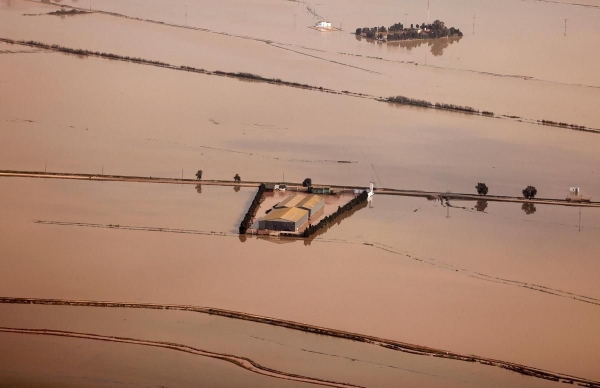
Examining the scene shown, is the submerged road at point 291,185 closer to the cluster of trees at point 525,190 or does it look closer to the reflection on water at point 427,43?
the cluster of trees at point 525,190

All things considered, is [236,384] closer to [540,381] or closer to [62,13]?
[540,381]

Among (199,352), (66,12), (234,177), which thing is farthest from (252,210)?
(66,12)

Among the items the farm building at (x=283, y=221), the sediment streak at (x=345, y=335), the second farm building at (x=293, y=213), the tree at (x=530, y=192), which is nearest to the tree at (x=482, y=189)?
the tree at (x=530, y=192)

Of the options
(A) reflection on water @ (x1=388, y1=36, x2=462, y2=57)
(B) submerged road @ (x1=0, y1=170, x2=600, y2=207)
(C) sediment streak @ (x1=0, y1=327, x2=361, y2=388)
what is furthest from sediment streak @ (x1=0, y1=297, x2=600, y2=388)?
(A) reflection on water @ (x1=388, y1=36, x2=462, y2=57)

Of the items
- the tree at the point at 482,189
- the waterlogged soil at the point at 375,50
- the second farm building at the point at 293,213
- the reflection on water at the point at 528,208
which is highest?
the waterlogged soil at the point at 375,50

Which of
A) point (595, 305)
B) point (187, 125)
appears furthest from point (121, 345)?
point (187, 125)

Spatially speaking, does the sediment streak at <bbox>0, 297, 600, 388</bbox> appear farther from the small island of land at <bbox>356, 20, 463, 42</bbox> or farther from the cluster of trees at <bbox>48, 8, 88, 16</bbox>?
the cluster of trees at <bbox>48, 8, 88, 16</bbox>

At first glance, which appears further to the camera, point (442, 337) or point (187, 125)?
point (187, 125)
